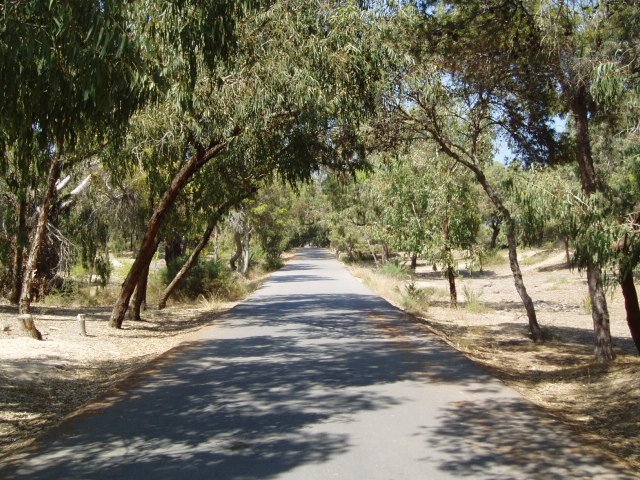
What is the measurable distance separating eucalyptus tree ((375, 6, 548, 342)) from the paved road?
5.54 meters

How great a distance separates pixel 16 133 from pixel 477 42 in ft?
29.6

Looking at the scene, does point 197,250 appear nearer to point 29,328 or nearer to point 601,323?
point 29,328

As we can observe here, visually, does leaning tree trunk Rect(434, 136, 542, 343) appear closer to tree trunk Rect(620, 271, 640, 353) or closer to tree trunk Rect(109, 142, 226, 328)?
tree trunk Rect(620, 271, 640, 353)

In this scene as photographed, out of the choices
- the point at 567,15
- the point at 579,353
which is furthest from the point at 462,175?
the point at 567,15

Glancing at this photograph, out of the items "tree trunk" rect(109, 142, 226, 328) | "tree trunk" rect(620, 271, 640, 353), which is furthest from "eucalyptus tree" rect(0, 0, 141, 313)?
"tree trunk" rect(620, 271, 640, 353)

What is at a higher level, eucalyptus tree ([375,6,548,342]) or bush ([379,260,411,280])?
eucalyptus tree ([375,6,548,342])

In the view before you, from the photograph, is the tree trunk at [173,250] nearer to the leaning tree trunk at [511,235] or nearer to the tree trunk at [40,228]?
the tree trunk at [40,228]

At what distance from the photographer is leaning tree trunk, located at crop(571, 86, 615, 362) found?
40.2 feet

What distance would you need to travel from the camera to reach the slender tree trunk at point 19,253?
18.8 m

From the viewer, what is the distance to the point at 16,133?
7.12 metres

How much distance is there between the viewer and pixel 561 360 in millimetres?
13312

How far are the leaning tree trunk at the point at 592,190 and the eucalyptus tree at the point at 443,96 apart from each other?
1.78 metres

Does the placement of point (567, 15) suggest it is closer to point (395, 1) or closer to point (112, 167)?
point (395, 1)

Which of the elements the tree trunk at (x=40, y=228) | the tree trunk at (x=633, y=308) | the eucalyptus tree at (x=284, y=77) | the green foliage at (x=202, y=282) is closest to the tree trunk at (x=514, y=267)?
the tree trunk at (x=633, y=308)
